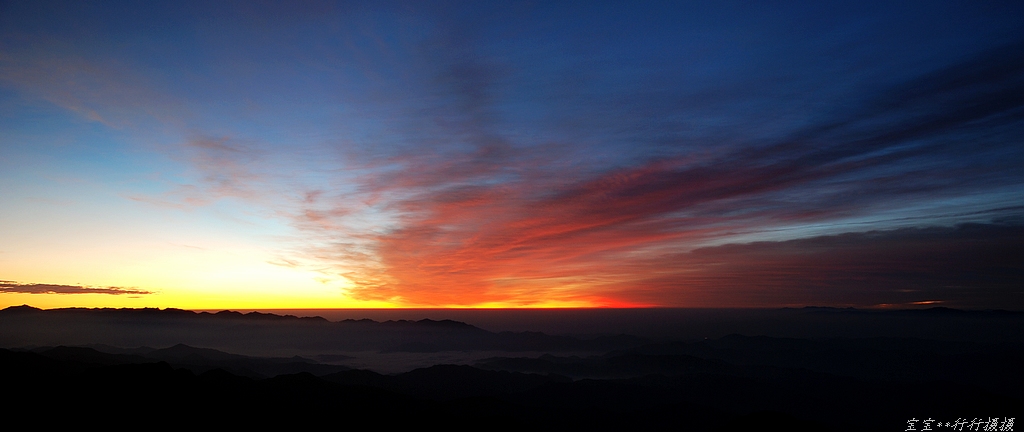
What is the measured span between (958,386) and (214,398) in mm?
192981

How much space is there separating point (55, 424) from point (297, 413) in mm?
33329

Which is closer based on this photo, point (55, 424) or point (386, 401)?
point (55, 424)

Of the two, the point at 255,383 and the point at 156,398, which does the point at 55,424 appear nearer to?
the point at 156,398

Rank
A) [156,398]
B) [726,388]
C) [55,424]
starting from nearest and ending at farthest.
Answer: [55,424], [156,398], [726,388]

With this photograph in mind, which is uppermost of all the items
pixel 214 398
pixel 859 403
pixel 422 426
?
pixel 214 398

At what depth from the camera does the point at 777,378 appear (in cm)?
16875

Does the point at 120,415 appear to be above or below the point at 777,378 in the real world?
above

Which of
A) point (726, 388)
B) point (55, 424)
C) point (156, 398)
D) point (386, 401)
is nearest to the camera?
point (55, 424)

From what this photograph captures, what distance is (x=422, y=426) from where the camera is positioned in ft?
288

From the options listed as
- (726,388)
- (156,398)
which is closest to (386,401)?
(156,398)

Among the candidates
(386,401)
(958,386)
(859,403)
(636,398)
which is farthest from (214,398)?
(958,386)

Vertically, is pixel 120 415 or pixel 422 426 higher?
pixel 120 415

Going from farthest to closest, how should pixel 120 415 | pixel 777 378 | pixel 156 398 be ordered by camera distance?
pixel 777 378, pixel 156 398, pixel 120 415

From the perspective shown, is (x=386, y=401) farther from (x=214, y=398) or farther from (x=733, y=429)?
(x=733, y=429)
